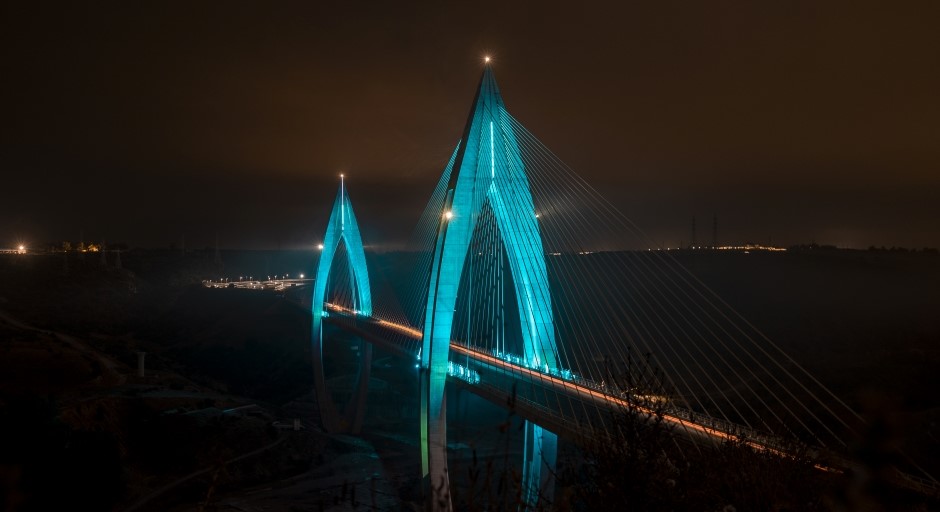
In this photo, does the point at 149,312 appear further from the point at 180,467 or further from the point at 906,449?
the point at 906,449

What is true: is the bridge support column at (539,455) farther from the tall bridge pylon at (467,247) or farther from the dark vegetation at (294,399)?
the tall bridge pylon at (467,247)

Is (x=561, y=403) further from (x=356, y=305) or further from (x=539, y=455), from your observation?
(x=356, y=305)

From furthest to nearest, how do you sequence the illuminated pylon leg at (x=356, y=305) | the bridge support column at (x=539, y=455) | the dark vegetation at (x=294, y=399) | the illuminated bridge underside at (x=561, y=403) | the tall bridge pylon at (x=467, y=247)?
the illuminated pylon leg at (x=356, y=305) → the tall bridge pylon at (x=467, y=247) → the bridge support column at (x=539, y=455) → the illuminated bridge underside at (x=561, y=403) → the dark vegetation at (x=294, y=399)

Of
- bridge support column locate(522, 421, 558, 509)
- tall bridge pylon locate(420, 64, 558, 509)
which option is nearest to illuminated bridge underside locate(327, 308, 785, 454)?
bridge support column locate(522, 421, 558, 509)

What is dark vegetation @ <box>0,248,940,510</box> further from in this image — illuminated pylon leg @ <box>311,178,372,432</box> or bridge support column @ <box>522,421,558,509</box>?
illuminated pylon leg @ <box>311,178,372,432</box>

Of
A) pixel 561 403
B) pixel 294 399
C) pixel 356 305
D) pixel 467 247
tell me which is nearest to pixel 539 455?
pixel 561 403

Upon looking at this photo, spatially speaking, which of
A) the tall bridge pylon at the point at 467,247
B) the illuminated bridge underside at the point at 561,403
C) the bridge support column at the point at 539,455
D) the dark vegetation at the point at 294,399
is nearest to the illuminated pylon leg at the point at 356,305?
the dark vegetation at the point at 294,399
